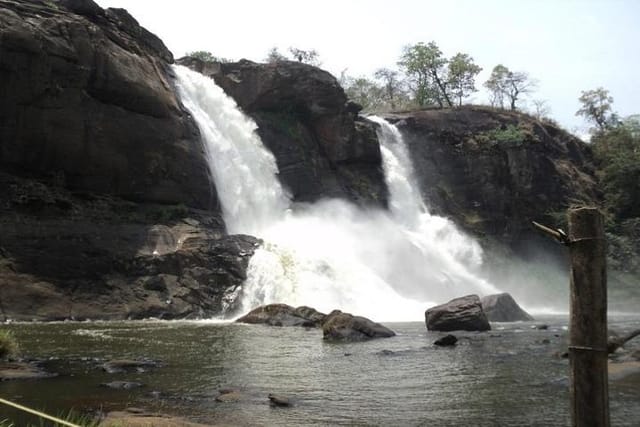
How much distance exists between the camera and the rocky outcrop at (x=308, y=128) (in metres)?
41.4

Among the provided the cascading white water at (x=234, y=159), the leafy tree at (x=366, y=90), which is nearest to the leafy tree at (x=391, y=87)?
the leafy tree at (x=366, y=90)

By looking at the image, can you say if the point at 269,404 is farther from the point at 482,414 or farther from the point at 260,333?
the point at 260,333

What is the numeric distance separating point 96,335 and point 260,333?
4.72 m

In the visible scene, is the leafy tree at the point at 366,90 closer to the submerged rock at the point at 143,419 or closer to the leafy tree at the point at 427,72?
the leafy tree at the point at 427,72

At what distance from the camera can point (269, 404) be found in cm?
927

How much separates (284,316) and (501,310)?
9294 mm

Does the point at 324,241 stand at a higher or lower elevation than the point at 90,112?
lower

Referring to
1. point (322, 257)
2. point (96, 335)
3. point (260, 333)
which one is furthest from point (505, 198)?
point (96, 335)

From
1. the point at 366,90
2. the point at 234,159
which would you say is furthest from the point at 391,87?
the point at 234,159

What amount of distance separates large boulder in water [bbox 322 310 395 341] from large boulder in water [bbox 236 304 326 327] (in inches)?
122

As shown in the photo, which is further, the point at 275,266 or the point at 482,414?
the point at 275,266

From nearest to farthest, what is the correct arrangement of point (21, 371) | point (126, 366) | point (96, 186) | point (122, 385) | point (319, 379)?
point (122, 385) < point (21, 371) < point (319, 379) < point (126, 366) < point (96, 186)

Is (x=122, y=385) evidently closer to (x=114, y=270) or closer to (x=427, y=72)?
(x=114, y=270)

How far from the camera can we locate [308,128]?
44.8 m
